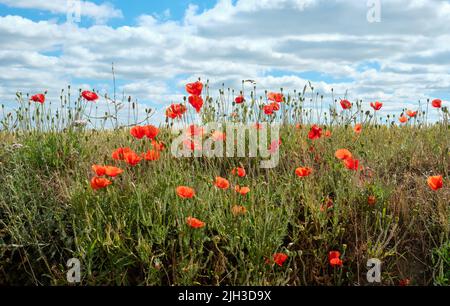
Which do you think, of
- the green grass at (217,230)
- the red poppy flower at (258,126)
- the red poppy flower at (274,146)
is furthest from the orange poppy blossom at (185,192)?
the red poppy flower at (258,126)

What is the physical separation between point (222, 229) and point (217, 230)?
5 centimetres

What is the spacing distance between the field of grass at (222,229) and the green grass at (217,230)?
0.01 m

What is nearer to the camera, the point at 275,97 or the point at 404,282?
the point at 404,282

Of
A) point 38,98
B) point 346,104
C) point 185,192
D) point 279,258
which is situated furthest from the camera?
point 346,104

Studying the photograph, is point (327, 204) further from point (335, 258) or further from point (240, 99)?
point (240, 99)

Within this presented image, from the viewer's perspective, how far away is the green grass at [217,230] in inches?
134

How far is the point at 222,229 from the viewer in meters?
3.52

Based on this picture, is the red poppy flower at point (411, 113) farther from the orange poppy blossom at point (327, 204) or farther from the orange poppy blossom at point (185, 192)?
the orange poppy blossom at point (185, 192)

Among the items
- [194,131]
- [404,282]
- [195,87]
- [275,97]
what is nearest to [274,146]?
[275,97]

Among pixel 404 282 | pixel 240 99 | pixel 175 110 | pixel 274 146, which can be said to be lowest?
pixel 404 282

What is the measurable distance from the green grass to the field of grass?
0.01m

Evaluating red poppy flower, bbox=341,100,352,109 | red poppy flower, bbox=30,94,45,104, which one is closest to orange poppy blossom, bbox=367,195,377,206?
red poppy flower, bbox=341,100,352,109

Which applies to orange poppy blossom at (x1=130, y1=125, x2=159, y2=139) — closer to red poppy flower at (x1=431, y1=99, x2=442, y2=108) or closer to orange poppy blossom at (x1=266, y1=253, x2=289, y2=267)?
orange poppy blossom at (x1=266, y1=253, x2=289, y2=267)
